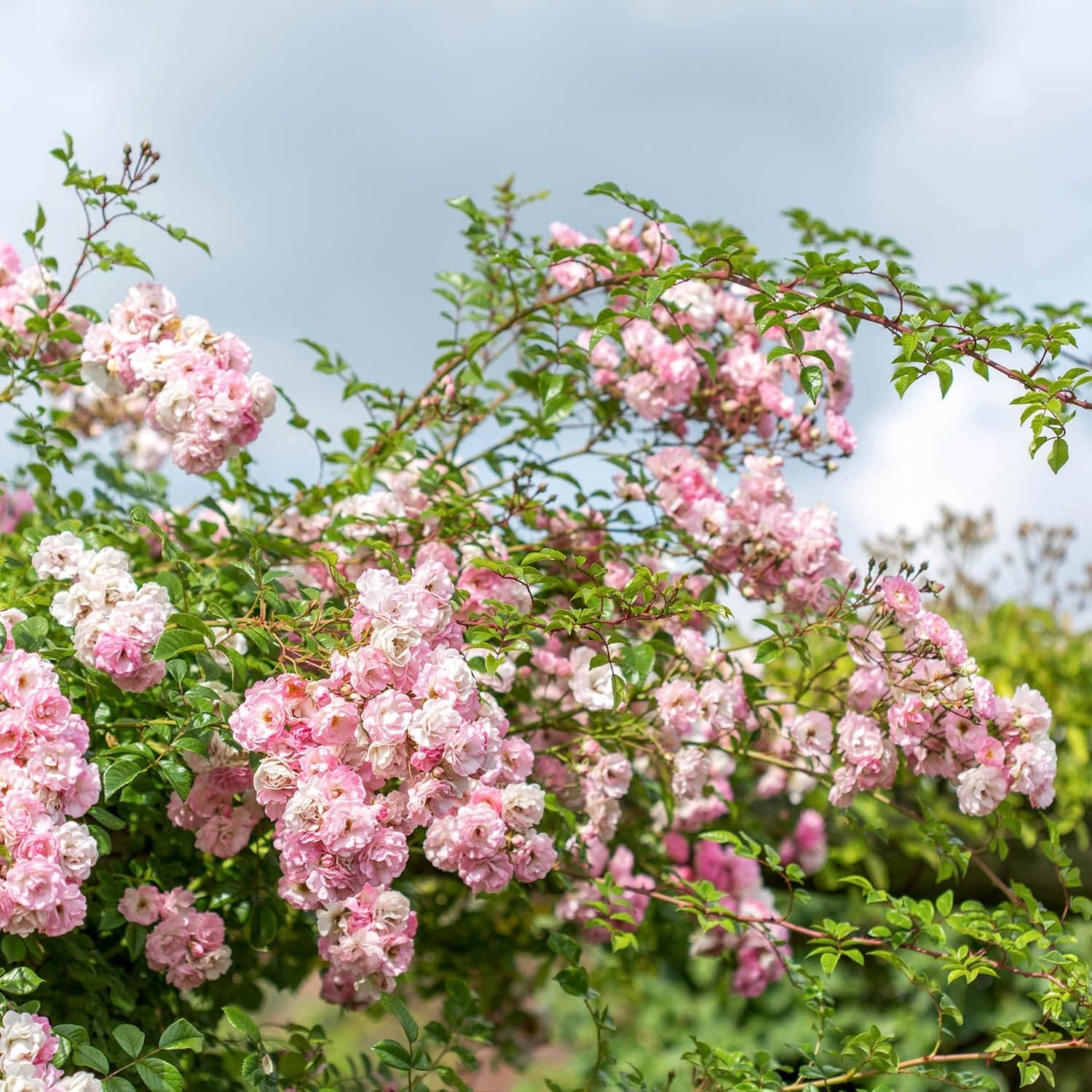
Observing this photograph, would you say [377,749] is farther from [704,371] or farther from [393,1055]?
[704,371]

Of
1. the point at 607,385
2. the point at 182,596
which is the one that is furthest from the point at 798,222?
the point at 182,596

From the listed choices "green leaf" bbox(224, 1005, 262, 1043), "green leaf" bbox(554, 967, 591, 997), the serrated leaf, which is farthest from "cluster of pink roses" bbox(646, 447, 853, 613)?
"green leaf" bbox(224, 1005, 262, 1043)

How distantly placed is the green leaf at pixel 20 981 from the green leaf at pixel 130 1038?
0.40ft

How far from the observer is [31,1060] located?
4.93 feet

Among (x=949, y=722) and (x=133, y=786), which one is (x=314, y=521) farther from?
(x=949, y=722)

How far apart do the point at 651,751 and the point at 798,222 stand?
1.33 metres

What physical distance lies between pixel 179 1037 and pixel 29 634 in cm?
58

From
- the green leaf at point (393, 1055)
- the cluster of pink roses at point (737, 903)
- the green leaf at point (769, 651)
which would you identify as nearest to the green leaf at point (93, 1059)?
the green leaf at point (393, 1055)

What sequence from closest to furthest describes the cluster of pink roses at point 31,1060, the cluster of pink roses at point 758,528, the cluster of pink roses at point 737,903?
1. the cluster of pink roses at point 31,1060
2. the cluster of pink roses at point 758,528
3. the cluster of pink roses at point 737,903

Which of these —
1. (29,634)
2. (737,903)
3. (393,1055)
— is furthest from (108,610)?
(737,903)

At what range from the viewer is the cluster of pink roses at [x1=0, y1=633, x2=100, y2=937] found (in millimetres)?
1499

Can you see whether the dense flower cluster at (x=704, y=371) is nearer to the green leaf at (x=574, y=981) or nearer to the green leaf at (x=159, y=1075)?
the green leaf at (x=574, y=981)

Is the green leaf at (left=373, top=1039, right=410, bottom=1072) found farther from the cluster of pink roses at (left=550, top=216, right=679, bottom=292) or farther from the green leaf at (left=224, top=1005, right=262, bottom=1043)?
the cluster of pink roses at (left=550, top=216, right=679, bottom=292)

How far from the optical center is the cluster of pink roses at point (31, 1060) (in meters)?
1.46
